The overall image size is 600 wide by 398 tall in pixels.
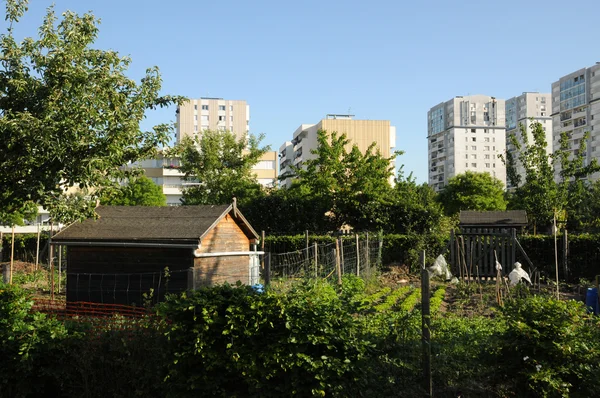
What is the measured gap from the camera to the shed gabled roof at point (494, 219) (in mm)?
26094

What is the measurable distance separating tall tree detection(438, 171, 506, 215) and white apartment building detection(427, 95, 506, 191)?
7836 centimetres

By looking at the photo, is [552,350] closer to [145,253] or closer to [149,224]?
[145,253]

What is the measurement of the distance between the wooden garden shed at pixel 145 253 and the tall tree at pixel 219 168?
20.0 m

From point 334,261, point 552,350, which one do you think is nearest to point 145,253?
point 334,261

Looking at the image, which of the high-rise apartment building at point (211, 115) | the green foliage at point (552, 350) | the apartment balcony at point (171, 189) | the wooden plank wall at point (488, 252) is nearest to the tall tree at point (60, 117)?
the green foliage at point (552, 350)

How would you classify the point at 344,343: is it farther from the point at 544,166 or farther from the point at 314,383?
the point at 544,166

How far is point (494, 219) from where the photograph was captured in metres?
26.9

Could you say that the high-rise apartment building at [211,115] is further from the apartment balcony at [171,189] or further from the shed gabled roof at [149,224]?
the shed gabled roof at [149,224]

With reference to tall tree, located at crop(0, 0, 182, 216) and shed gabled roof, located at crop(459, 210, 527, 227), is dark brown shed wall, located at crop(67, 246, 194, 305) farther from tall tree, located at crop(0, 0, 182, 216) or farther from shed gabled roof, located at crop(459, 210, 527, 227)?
shed gabled roof, located at crop(459, 210, 527, 227)

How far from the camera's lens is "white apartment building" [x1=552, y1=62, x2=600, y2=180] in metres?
116

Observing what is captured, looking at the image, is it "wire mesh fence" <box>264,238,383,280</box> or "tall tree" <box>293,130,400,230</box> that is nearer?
"wire mesh fence" <box>264,238,383,280</box>

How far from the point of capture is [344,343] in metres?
5.88

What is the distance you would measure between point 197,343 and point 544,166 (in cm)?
2608

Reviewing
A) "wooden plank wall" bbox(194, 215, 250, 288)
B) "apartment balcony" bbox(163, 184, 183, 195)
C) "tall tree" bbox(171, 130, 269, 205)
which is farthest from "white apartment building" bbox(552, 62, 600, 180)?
"wooden plank wall" bbox(194, 215, 250, 288)
